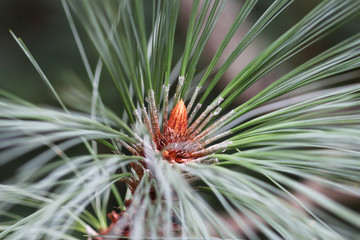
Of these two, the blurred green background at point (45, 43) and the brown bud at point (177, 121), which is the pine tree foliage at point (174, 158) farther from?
the blurred green background at point (45, 43)

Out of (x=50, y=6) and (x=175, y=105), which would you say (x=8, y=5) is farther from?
(x=175, y=105)

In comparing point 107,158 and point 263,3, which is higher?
point 263,3

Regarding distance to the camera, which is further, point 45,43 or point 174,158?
point 45,43

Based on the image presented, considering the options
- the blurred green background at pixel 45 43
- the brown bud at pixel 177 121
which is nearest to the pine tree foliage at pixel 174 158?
the brown bud at pixel 177 121

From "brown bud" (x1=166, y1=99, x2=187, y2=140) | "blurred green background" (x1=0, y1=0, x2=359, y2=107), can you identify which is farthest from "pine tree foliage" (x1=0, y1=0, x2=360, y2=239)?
"blurred green background" (x1=0, y1=0, x2=359, y2=107)

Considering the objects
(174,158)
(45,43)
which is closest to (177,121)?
(174,158)

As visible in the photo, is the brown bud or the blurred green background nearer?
the brown bud

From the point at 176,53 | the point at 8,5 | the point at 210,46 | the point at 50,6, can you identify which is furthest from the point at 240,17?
the point at 8,5

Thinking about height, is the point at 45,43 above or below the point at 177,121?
above

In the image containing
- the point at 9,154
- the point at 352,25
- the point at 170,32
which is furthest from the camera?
the point at 352,25

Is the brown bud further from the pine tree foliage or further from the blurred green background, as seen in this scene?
the blurred green background

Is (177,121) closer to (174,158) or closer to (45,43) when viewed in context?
(174,158)
